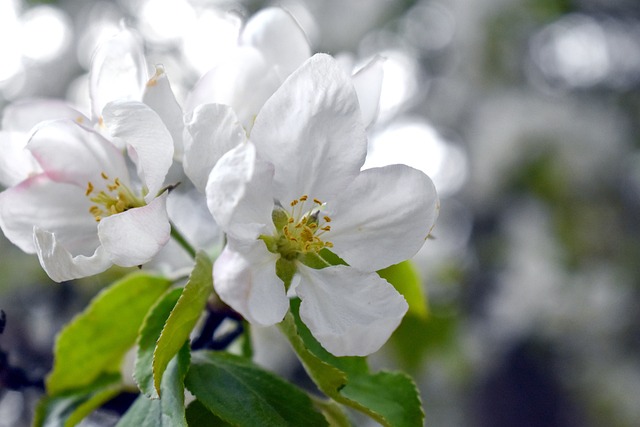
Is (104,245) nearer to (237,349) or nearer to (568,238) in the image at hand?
(237,349)

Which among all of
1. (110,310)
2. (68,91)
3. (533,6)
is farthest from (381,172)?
(68,91)

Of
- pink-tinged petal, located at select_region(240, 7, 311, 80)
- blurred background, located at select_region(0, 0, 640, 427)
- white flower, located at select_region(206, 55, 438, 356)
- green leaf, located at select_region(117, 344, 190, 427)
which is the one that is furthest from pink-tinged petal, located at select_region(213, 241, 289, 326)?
blurred background, located at select_region(0, 0, 640, 427)

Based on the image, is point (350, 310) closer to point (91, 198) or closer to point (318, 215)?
point (318, 215)

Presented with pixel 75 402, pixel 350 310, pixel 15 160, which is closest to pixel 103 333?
pixel 75 402

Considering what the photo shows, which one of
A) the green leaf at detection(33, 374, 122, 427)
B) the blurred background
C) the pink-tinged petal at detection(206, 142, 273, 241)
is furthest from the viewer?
the blurred background

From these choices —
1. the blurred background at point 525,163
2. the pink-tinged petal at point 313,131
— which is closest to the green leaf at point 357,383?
the pink-tinged petal at point 313,131

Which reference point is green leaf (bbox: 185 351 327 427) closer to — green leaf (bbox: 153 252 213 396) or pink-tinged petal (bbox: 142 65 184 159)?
green leaf (bbox: 153 252 213 396)
